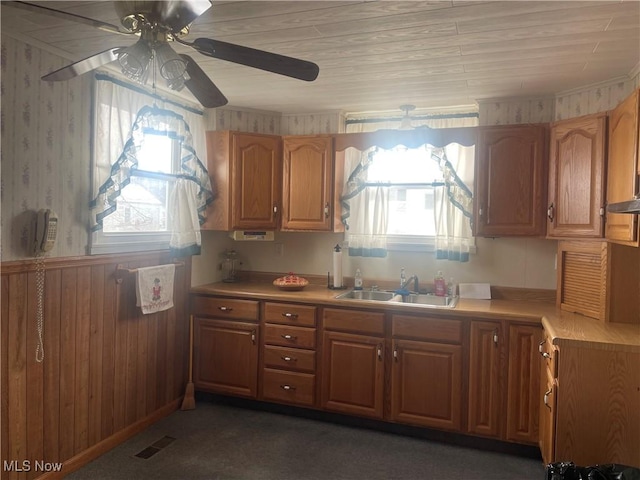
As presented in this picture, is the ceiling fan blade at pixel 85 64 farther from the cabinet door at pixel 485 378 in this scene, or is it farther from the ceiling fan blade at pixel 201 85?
the cabinet door at pixel 485 378

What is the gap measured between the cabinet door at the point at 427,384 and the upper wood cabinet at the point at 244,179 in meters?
1.46

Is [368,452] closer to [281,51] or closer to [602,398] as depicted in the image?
[602,398]

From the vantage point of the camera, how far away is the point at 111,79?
2775mm

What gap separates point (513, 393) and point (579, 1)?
216 centimetres

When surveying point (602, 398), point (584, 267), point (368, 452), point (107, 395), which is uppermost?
point (584, 267)

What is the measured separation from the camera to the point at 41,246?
2.28 m

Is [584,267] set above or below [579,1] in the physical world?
below

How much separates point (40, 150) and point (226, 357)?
191cm

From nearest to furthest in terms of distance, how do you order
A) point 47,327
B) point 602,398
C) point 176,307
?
point 602,398, point 47,327, point 176,307

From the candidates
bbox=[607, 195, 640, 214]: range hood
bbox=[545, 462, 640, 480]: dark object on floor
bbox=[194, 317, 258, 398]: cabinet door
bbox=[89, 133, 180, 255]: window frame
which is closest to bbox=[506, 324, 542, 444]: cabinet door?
bbox=[545, 462, 640, 480]: dark object on floor

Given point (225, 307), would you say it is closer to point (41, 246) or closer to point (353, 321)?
point (353, 321)

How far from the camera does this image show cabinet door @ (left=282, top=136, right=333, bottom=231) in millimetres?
3525

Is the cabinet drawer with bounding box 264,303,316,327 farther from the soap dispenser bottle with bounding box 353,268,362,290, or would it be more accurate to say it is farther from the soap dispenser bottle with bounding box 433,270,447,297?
the soap dispenser bottle with bounding box 433,270,447,297

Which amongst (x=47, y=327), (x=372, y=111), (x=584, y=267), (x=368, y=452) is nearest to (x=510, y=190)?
(x=584, y=267)
